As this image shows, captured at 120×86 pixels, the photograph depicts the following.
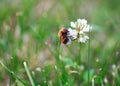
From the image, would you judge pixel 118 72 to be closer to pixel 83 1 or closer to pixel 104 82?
pixel 104 82

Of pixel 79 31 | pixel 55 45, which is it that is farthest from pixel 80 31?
pixel 55 45

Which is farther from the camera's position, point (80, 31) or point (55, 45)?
point (55, 45)

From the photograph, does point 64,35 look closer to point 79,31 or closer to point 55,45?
point 79,31

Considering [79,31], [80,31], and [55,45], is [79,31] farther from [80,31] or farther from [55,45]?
[55,45]

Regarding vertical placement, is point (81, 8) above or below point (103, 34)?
above

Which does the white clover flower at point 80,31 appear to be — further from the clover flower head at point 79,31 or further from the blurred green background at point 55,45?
the blurred green background at point 55,45

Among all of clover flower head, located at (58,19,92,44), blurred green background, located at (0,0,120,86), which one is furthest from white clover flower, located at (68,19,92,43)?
blurred green background, located at (0,0,120,86)

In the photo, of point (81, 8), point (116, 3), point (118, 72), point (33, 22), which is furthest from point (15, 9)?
point (118, 72)

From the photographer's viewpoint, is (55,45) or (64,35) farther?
(55,45)

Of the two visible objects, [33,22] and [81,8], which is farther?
[81,8]
